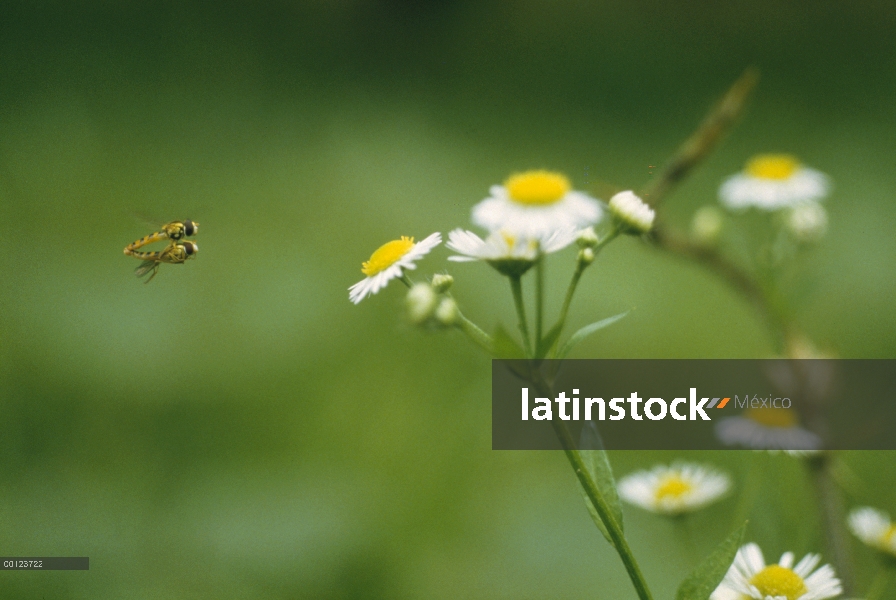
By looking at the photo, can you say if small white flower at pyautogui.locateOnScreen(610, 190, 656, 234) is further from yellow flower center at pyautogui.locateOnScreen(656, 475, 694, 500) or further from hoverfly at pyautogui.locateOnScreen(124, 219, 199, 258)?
hoverfly at pyautogui.locateOnScreen(124, 219, 199, 258)

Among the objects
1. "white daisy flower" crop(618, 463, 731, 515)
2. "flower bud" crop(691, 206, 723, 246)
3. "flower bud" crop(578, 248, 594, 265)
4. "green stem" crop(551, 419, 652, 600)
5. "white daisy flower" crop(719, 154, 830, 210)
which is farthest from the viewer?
"white daisy flower" crop(719, 154, 830, 210)

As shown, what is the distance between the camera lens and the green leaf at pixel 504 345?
45 centimetres

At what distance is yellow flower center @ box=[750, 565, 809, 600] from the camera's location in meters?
0.50

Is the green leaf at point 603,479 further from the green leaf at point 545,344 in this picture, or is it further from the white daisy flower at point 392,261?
the white daisy flower at point 392,261

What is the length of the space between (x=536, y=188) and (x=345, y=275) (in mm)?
1214

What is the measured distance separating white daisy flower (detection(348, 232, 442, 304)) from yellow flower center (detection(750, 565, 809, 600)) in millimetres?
324

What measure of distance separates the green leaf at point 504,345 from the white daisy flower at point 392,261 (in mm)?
117

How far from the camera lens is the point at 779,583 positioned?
507 millimetres

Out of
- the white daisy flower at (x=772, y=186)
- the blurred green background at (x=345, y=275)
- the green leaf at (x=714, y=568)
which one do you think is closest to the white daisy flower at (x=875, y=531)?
the blurred green background at (x=345, y=275)

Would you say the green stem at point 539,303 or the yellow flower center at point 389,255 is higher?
the yellow flower center at point 389,255

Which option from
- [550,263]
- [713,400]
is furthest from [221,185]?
[713,400]

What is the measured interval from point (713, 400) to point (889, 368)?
93 cm

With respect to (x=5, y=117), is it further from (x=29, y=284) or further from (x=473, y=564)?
(x=473, y=564)

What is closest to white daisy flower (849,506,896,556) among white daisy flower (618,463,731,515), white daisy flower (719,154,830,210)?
white daisy flower (618,463,731,515)
